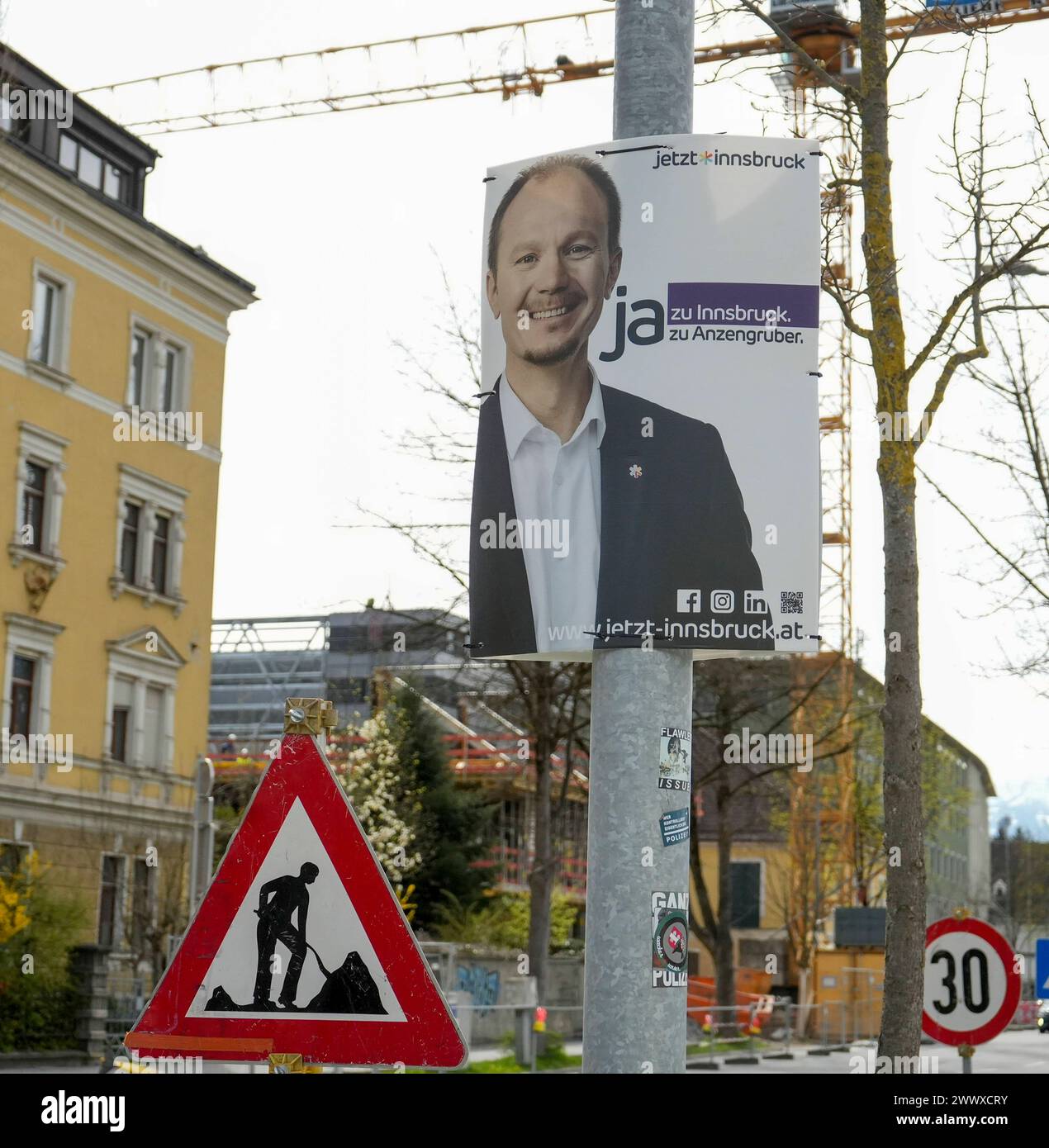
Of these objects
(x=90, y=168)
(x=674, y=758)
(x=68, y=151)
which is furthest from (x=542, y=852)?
(x=674, y=758)

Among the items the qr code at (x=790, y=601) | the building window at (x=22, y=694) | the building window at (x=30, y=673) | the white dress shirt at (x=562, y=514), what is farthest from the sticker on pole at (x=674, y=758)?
the building window at (x=22, y=694)

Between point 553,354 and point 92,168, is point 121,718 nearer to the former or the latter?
point 92,168

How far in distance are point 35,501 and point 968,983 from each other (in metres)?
31.4

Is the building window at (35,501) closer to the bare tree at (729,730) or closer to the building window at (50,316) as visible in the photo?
the building window at (50,316)

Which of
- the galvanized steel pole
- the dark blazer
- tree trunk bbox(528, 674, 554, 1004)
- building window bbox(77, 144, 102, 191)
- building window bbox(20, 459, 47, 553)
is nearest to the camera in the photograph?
the galvanized steel pole

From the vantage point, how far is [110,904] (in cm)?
3969

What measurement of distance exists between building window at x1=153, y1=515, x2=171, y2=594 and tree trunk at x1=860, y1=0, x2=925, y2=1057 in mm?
35294

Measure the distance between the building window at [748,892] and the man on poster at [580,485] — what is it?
74.8 m

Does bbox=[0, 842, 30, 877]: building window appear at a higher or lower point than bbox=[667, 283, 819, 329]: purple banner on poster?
lower

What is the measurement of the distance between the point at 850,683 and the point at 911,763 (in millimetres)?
37967

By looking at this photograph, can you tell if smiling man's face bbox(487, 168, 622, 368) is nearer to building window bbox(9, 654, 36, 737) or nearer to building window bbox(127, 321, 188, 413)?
building window bbox(9, 654, 36, 737)

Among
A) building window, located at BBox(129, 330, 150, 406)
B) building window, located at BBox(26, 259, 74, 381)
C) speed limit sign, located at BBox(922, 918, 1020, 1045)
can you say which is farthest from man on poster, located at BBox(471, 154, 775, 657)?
building window, located at BBox(129, 330, 150, 406)

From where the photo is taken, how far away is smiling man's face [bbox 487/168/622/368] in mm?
6199
